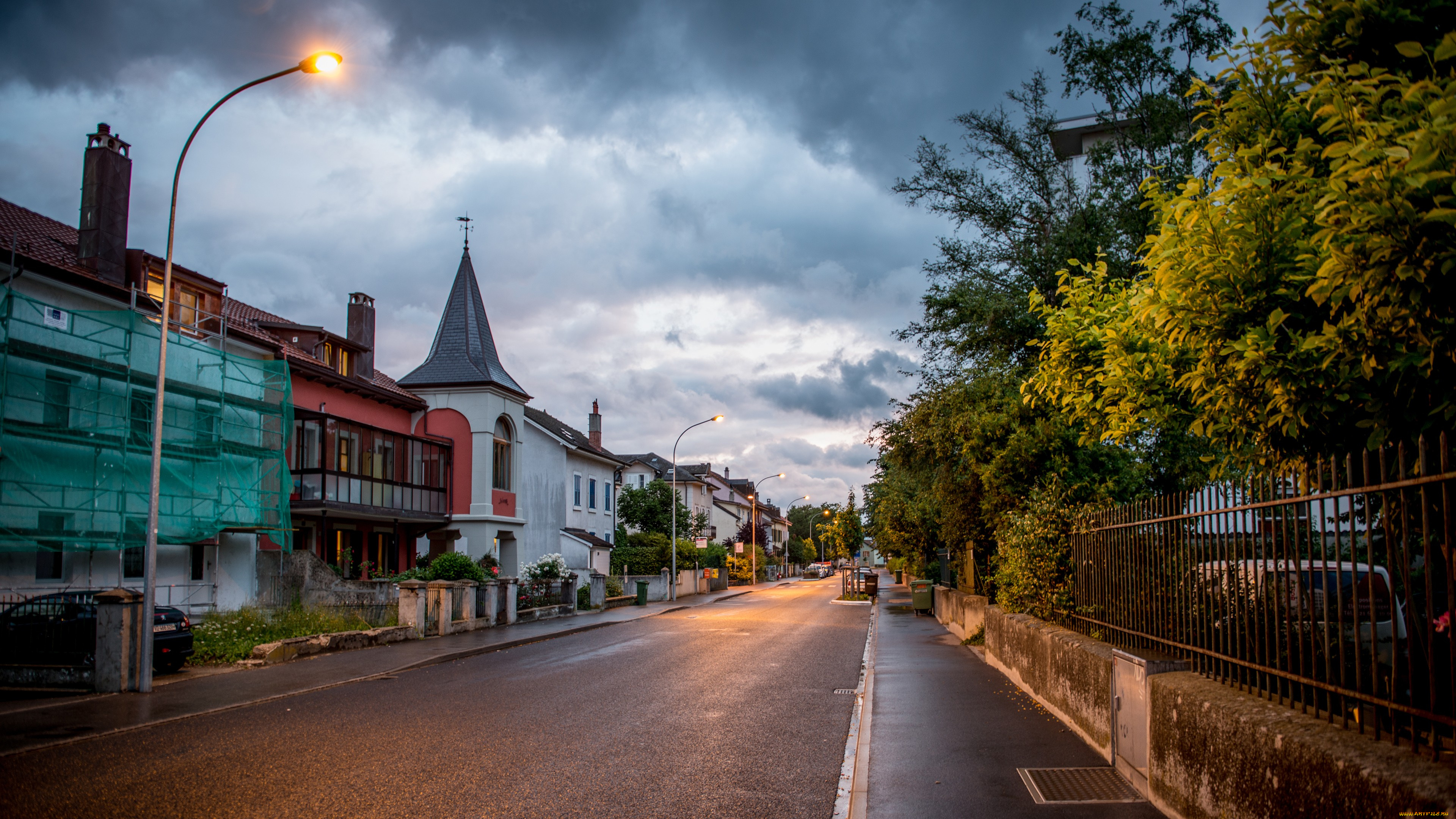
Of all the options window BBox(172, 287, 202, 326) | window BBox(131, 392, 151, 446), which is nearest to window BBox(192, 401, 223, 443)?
window BBox(131, 392, 151, 446)

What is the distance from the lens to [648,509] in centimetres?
5575

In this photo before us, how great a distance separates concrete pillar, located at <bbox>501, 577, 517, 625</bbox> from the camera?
26344 millimetres

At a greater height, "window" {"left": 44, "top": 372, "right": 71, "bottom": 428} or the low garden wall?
"window" {"left": 44, "top": 372, "right": 71, "bottom": 428}

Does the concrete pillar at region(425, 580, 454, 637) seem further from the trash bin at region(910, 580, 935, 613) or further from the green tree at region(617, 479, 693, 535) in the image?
the green tree at region(617, 479, 693, 535)

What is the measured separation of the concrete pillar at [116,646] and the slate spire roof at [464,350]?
21784 millimetres

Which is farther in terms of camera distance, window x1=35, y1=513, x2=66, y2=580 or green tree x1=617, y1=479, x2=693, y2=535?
green tree x1=617, y1=479, x2=693, y2=535

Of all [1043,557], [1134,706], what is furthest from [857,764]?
[1043,557]

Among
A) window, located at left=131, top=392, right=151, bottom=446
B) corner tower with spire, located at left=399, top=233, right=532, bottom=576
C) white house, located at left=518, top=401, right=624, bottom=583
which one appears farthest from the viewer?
white house, located at left=518, top=401, right=624, bottom=583

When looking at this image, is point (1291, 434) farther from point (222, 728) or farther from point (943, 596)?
point (943, 596)

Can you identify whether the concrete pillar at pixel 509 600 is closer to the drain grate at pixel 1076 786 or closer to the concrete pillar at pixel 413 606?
the concrete pillar at pixel 413 606

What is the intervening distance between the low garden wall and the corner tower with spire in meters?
28.3

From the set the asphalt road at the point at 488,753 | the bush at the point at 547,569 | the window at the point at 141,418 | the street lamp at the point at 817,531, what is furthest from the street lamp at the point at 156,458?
the street lamp at the point at 817,531

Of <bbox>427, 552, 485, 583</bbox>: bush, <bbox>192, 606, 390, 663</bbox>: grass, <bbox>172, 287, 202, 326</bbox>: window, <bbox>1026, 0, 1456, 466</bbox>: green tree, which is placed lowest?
<bbox>192, 606, 390, 663</bbox>: grass

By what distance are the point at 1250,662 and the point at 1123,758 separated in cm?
210
